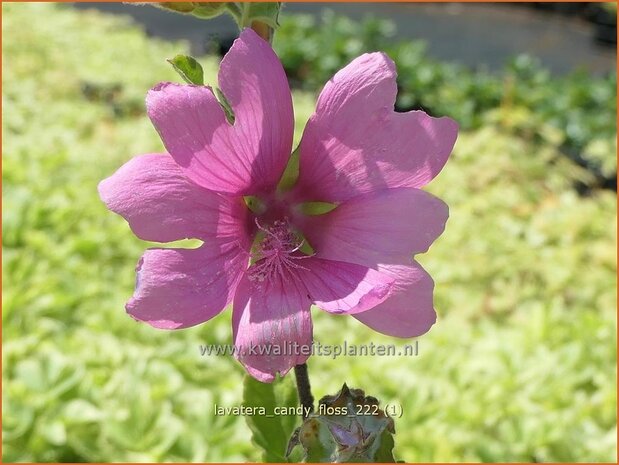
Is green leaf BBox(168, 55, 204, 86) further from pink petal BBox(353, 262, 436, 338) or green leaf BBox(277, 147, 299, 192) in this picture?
pink petal BBox(353, 262, 436, 338)

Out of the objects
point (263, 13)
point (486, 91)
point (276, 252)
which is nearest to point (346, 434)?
point (276, 252)

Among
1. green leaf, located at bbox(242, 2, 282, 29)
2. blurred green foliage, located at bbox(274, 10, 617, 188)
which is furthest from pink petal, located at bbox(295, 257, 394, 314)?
blurred green foliage, located at bbox(274, 10, 617, 188)

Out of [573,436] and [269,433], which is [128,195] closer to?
[269,433]

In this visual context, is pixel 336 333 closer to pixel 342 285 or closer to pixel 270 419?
pixel 270 419

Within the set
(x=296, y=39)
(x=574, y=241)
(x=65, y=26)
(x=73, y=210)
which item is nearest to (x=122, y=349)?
(x=73, y=210)

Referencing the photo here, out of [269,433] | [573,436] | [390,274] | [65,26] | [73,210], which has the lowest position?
[65,26]
